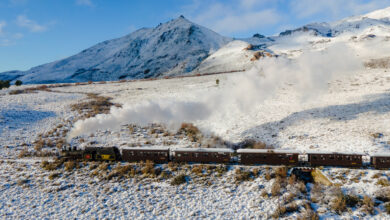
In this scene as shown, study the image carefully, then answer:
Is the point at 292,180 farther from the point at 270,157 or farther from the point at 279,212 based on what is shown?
the point at 279,212

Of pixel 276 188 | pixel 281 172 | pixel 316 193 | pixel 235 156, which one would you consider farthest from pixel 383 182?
pixel 235 156

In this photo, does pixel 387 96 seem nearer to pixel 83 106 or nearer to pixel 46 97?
pixel 83 106

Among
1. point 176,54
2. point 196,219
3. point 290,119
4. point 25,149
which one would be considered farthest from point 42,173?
point 176,54

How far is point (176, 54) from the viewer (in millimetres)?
167000

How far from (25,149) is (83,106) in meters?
21.0

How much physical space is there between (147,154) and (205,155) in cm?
681

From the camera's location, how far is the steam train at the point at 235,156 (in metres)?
22.6

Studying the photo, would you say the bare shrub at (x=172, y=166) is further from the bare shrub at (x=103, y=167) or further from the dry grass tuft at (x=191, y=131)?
the dry grass tuft at (x=191, y=131)

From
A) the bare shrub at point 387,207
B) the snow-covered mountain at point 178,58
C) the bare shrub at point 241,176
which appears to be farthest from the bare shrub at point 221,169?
the snow-covered mountain at point 178,58

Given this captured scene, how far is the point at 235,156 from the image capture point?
89.8 feet

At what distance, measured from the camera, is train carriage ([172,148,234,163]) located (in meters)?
25.2

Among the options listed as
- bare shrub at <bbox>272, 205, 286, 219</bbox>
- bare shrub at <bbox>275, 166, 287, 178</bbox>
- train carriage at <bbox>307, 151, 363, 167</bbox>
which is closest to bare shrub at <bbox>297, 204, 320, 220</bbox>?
bare shrub at <bbox>272, 205, 286, 219</bbox>

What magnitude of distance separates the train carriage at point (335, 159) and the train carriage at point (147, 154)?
15640 mm

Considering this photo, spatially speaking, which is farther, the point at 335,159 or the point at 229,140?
the point at 229,140
